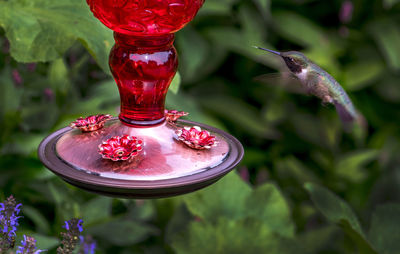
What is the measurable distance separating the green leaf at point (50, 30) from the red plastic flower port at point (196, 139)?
0.90 feet

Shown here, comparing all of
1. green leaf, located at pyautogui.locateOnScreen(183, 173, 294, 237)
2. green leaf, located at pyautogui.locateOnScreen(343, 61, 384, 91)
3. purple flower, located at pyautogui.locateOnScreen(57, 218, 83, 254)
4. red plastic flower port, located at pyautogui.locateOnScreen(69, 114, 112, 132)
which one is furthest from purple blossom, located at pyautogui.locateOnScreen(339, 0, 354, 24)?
purple flower, located at pyautogui.locateOnScreen(57, 218, 83, 254)

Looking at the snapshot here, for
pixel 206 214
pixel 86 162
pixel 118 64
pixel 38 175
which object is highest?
pixel 118 64

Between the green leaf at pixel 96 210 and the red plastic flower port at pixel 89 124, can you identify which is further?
the green leaf at pixel 96 210

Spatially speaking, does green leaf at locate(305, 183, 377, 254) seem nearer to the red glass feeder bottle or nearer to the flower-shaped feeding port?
the red glass feeder bottle

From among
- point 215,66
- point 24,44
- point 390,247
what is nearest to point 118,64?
point 24,44

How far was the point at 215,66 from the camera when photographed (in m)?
2.70

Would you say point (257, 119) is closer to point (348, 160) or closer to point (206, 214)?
point (348, 160)

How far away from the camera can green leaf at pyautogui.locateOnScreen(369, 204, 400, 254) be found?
5.15ft

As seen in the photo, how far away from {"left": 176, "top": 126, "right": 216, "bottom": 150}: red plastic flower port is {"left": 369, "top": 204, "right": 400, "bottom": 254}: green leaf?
0.82m

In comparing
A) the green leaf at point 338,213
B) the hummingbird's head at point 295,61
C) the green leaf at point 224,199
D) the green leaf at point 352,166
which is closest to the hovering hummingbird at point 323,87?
the hummingbird's head at point 295,61

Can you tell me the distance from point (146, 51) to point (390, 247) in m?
0.99

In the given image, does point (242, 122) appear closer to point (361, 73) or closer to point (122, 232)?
point (361, 73)

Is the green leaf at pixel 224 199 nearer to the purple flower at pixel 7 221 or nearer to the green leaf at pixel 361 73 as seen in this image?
the purple flower at pixel 7 221

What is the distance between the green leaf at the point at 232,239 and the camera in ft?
5.06
